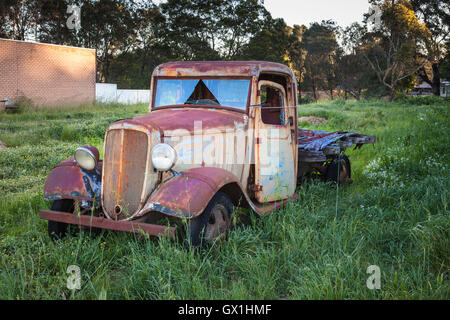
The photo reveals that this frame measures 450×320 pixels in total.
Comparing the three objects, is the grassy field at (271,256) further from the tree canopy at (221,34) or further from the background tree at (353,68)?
the background tree at (353,68)

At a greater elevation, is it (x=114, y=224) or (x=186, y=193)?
(x=186, y=193)

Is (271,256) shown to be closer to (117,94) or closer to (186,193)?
(186,193)

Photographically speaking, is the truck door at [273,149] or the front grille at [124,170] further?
the truck door at [273,149]

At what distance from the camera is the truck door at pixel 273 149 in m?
4.57

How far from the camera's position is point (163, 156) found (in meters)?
3.35

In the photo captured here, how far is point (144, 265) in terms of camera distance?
305 cm

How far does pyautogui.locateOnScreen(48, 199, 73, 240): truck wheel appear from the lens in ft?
12.7

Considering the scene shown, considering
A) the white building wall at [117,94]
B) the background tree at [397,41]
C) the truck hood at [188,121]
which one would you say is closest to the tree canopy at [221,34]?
the background tree at [397,41]

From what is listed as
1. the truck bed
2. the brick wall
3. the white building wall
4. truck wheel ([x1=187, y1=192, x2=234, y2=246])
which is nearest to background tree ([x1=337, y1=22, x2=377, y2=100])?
the white building wall

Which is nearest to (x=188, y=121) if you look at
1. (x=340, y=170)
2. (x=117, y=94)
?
(x=340, y=170)

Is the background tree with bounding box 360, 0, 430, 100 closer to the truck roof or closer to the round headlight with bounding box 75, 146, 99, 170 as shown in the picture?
the truck roof

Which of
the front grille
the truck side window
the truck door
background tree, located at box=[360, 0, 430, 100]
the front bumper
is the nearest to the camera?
the front bumper

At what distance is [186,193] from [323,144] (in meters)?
3.37

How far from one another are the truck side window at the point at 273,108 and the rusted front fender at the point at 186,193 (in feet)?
6.30
